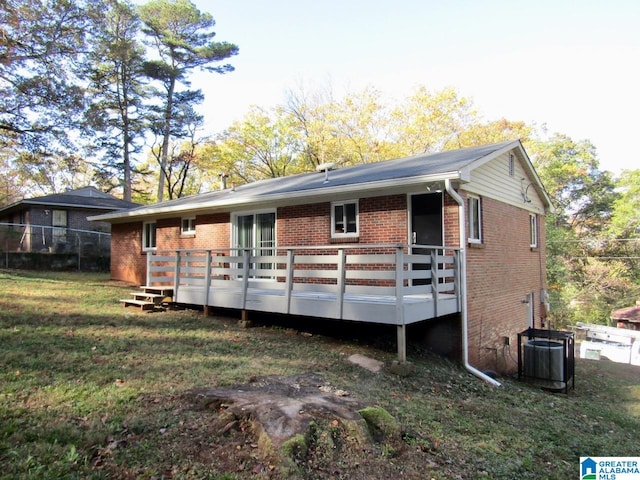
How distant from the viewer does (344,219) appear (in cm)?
959

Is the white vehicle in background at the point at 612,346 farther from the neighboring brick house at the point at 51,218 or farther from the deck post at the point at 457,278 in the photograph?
the neighboring brick house at the point at 51,218

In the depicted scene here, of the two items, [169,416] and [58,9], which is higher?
[58,9]

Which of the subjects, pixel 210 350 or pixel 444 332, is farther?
pixel 444 332

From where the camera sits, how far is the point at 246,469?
3119 millimetres

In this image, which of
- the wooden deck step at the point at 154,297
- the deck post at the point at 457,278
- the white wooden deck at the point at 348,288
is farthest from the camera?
the wooden deck step at the point at 154,297

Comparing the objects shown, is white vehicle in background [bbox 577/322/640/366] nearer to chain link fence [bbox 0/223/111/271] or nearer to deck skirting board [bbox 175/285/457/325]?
deck skirting board [bbox 175/285/457/325]

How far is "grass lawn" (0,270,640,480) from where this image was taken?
325 cm

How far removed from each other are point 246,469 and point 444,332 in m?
6.22

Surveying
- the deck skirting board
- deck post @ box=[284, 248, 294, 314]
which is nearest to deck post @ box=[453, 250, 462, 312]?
the deck skirting board

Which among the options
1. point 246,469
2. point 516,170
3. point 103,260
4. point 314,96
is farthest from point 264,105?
point 246,469

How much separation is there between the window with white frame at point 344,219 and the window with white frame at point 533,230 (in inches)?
252

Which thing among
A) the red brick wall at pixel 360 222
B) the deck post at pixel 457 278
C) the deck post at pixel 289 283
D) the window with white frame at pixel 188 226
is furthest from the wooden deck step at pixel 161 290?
the deck post at pixel 457 278

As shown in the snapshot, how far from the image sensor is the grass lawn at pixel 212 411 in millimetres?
3248

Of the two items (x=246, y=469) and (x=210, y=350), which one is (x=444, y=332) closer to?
(x=210, y=350)
